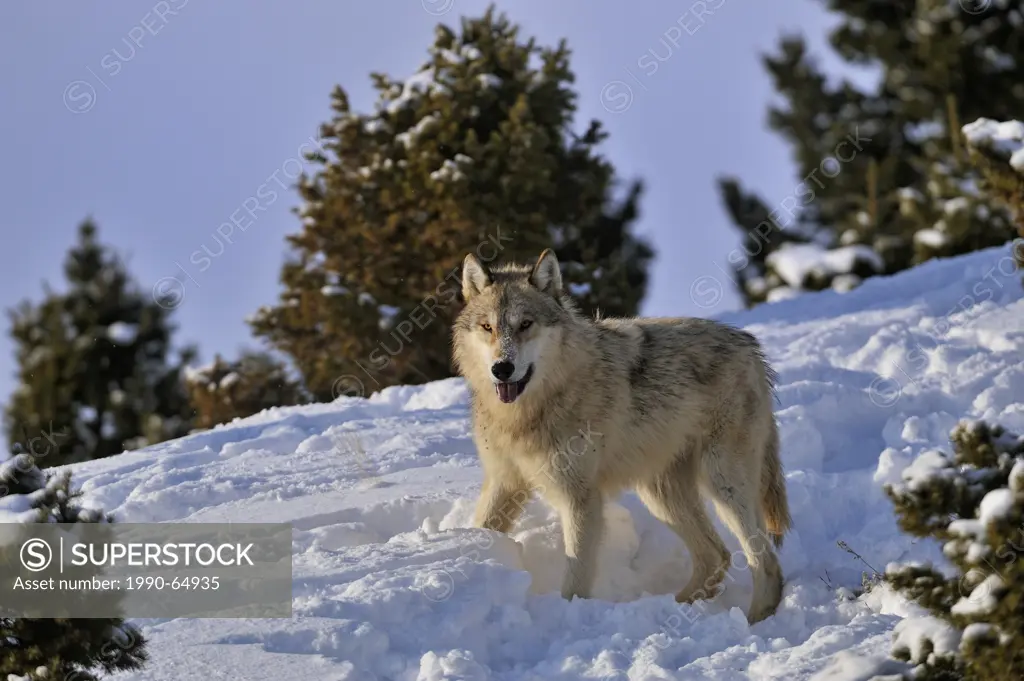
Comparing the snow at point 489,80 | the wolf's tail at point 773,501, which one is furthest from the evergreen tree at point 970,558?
the snow at point 489,80

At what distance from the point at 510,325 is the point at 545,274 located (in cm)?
63

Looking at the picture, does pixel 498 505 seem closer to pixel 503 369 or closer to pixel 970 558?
pixel 503 369

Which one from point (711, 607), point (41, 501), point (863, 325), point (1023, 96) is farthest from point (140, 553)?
point (1023, 96)

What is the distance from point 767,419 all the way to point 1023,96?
24943 mm

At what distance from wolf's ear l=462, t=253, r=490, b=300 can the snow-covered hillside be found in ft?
5.31

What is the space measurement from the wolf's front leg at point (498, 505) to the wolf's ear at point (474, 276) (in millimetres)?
1283

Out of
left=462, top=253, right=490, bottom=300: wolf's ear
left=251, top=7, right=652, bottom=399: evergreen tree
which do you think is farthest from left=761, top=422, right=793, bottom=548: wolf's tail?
left=251, top=7, right=652, bottom=399: evergreen tree

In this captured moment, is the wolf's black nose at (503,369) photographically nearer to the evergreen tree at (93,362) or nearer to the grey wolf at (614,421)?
the grey wolf at (614,421)

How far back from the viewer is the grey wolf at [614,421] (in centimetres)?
813

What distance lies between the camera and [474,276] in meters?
8.57

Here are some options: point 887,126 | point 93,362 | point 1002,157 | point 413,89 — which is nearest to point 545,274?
point 1002,157

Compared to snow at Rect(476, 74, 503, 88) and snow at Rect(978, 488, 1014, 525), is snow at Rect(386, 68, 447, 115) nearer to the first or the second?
snow at Rect(476, 74, 503, 88)

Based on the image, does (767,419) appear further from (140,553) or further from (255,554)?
(140,553)

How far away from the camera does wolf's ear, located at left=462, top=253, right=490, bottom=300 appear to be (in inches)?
336
